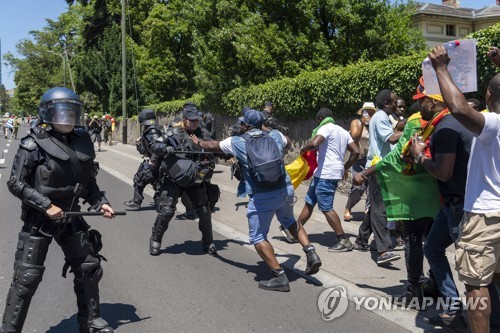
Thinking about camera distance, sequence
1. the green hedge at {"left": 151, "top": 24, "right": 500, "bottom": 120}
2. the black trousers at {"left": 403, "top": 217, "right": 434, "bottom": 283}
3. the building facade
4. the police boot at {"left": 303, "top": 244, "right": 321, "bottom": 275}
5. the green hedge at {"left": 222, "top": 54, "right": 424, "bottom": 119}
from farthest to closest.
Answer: the building facade → the green hedge at {"left": 222, "top": 54, "right": 424, "bottom": 119} → the green hedge at {"left": 151, "top": 24, "right": 500, "bottom": 120} → the police boot at {"left": 303, "top": 244, "right": 321, "bottom": 275} → the black trousers at {"left": 403, "top": 217, "right": 434, "bottom": 283}

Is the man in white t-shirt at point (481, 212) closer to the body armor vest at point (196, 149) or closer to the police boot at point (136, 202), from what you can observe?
the body armor vest at point (196, 149)

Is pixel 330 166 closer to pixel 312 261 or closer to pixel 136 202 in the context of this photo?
pixel 312 261

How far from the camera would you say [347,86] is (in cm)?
1109

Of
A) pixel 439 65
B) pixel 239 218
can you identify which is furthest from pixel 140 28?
pixel 439 65

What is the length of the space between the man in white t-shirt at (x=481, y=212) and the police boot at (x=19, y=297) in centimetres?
282

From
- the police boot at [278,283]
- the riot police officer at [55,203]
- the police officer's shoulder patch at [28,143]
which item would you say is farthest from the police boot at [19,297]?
the police boot at [278,283]

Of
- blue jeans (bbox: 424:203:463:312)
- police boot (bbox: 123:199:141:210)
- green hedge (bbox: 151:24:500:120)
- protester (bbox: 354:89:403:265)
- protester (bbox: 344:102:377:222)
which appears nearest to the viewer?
blue jeans (bbox: 424:203:463:312)

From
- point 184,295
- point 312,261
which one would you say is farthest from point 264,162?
point 184,295

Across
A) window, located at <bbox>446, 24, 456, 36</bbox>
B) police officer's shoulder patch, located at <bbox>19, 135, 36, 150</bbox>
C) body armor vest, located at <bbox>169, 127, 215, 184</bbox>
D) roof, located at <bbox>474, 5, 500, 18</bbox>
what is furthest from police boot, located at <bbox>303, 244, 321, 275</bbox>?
Result: roof, located at <bbox>474, 5, 500, 18</bbox>

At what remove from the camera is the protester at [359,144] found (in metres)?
7.26

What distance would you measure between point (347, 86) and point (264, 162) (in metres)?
6.48

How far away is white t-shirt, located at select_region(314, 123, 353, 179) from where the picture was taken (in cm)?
665

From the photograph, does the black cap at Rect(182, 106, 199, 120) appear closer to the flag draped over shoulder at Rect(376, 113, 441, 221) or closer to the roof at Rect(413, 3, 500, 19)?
the flag draped over shoulder at Rect(376, 113, 441, 221)

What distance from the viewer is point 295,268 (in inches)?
240
